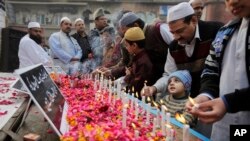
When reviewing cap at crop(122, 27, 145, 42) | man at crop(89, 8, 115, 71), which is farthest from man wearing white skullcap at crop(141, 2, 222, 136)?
man at crop(89, 8, 115, 71)

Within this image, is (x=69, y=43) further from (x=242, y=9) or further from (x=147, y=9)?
(x=147, y=9)

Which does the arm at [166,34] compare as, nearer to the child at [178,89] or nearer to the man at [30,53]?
the child at [178,89]

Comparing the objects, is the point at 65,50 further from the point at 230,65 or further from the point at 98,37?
the point at 230,65

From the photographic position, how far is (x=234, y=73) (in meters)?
1.76

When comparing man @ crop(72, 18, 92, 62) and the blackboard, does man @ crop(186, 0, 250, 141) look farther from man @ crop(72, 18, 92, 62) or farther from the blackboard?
man @ crop(72, 18, 92, 62)

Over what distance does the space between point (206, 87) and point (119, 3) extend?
18034mm

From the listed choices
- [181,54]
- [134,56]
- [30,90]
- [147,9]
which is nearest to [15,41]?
[134,56]

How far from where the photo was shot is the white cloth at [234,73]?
169cm

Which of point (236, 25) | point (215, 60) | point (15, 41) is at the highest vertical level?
point (236, 25)

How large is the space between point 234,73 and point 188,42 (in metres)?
1.21

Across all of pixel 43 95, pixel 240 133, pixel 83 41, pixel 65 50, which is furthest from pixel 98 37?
pixel 240 133

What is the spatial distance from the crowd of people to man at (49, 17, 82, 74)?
13 cm

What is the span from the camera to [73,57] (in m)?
6.35

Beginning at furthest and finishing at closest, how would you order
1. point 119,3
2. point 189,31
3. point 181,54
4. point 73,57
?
1. point 119,3
2. point 73,57
3. point 181,54
4. point 189,31
